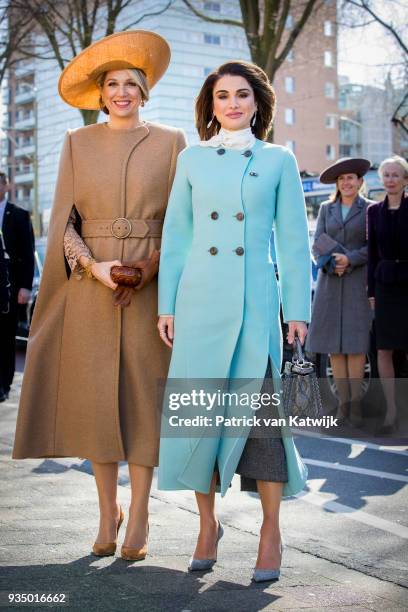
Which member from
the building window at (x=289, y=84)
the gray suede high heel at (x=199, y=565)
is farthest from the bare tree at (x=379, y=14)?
the building window at (x=289, y=84)

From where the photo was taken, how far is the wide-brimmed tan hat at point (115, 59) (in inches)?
213

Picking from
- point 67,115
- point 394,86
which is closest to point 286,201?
point 394,86

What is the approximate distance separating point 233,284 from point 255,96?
0.90m

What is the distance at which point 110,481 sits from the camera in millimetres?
5258

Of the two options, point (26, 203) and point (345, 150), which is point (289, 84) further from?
point (26, 203)

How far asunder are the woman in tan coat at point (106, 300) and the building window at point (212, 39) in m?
75.7

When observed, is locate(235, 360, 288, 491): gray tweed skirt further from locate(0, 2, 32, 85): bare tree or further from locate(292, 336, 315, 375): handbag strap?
locate(0, 2, 32, 85): bare tree

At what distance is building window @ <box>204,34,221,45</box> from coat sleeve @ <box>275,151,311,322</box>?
250 ft

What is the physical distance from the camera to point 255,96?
5125 mm

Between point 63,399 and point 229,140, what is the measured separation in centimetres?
142

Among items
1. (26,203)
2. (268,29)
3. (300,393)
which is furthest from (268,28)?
(26,203)

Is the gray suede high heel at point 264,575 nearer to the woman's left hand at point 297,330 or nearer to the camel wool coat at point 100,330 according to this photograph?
the camel wool coat at point 100,330

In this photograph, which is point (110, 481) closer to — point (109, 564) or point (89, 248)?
point (109, 564)

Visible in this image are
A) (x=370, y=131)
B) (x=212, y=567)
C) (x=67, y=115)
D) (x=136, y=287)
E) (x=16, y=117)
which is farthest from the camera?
(x=16, y=117)
